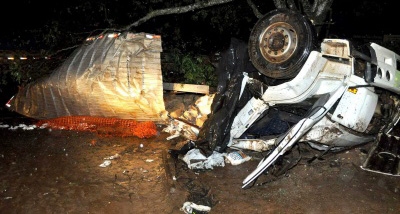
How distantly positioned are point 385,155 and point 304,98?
161 centimetres

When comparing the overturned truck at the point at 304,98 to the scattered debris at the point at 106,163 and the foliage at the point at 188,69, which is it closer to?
the scattered debris at the point at 106,163

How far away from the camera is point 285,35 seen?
13.3 ft

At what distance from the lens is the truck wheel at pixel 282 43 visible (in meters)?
3.92

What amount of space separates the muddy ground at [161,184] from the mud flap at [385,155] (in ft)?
0.38

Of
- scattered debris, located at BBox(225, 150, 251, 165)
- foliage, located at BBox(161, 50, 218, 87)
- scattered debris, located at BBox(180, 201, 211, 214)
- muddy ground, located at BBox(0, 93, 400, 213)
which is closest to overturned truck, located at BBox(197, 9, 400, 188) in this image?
scattered debris, located at BBox(225, 150, 251, 165)

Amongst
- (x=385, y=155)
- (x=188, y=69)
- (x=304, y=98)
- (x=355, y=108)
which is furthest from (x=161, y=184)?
(x=188, y=69)

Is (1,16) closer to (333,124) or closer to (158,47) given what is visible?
(158,47)

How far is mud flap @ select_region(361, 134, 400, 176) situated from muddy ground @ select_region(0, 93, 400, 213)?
0.38 feet

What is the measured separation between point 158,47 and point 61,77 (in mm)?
1953

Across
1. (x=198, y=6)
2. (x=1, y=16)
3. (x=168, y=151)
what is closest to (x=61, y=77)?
(x=168, y=151)

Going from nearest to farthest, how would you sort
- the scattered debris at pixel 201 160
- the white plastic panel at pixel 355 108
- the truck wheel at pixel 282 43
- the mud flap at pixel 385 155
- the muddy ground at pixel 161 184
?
the muddy ground at pixel 161 184
the truck wheel at pixel 282 43
the white plastic panel at pixel 355 108
the mud flap at pixel 385 155
the scattered debris at pixel 201 160

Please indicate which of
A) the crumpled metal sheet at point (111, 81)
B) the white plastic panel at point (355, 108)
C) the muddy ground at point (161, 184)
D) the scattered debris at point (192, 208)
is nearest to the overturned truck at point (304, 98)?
the white plastic panel at point (355, 108)

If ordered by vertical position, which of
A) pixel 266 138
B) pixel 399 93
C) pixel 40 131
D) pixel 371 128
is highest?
pixel 399 93

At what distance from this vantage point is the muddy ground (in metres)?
3.79
